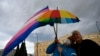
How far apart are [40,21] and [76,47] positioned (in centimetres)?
142

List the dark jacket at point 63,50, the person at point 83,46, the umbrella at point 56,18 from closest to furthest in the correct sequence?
the person at point 83,46, the dark jacket at point 63,50, the umbrella at point 56,18

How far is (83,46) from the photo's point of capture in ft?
25.0

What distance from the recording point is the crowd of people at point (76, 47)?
24.7 feet

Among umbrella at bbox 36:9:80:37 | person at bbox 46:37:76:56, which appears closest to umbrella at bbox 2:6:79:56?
umbrella at bbox 36:9:80:37

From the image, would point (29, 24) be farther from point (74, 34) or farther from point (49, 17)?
point (74, 34)

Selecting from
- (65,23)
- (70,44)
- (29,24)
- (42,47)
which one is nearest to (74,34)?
(70,44)

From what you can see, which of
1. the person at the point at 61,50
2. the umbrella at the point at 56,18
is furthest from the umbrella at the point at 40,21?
the person at the point at 61,50

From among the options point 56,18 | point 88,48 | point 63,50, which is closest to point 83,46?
point 88,48

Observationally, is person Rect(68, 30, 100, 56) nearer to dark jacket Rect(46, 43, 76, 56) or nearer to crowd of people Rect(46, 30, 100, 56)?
crowd of people Rect(46, 30, 100, 56)

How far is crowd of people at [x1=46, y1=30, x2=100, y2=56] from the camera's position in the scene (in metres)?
7.54

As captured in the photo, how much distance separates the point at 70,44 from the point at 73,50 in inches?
7.2

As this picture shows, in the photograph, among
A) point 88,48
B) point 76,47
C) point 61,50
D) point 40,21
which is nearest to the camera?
point 88,48

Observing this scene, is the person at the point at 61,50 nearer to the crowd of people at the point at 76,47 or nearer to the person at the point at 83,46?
the crowd of people at the point at 76,47

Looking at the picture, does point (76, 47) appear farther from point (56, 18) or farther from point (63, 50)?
point (56, 18)
